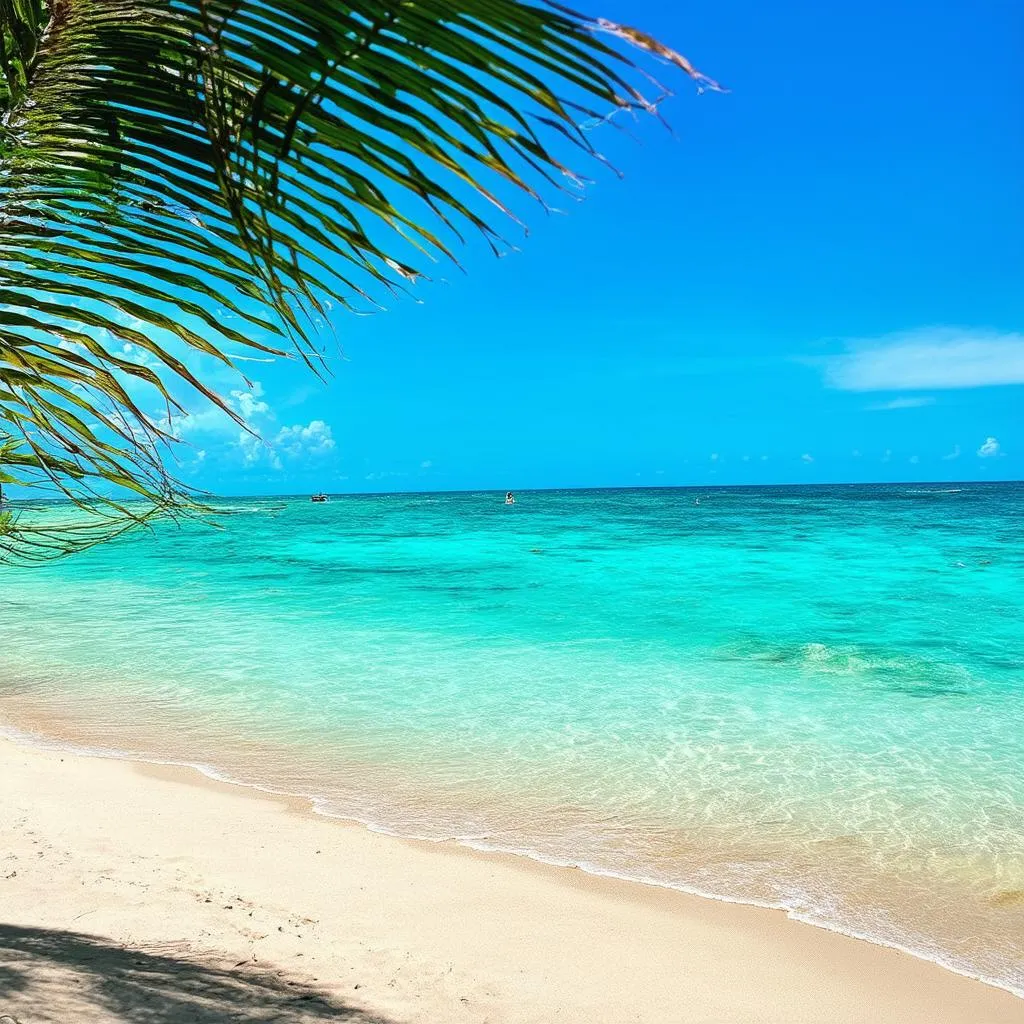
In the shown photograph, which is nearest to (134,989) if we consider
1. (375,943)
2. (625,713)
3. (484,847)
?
(375,943)

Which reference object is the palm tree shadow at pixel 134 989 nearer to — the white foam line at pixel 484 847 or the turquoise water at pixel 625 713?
the turquoise water at pixel 625 713

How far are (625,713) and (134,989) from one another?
581cm

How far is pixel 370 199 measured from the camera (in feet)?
3.74

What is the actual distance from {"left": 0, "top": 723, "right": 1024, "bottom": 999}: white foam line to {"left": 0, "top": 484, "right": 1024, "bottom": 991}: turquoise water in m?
0.04

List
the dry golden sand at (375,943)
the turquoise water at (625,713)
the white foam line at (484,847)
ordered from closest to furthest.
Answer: the dry golden sand at (375,943) → the white foam line at (484,847) → the turquoise water at (625,713)

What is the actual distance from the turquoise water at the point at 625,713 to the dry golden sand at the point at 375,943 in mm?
384

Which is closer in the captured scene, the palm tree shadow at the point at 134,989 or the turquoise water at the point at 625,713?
the palm tree shadow at the point at 134,989

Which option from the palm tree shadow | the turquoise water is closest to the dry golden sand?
the palm tree shadow

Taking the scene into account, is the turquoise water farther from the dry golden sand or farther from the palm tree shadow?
the palm tree shadow

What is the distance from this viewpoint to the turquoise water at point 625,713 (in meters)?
4.98

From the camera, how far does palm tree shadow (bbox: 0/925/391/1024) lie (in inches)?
103

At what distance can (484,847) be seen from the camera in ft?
16.6

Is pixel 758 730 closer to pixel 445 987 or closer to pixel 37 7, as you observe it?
pixel 445 987

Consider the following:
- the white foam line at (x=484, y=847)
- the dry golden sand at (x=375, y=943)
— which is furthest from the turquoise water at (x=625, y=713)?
the dry golden sand at (x=375, y=943)
